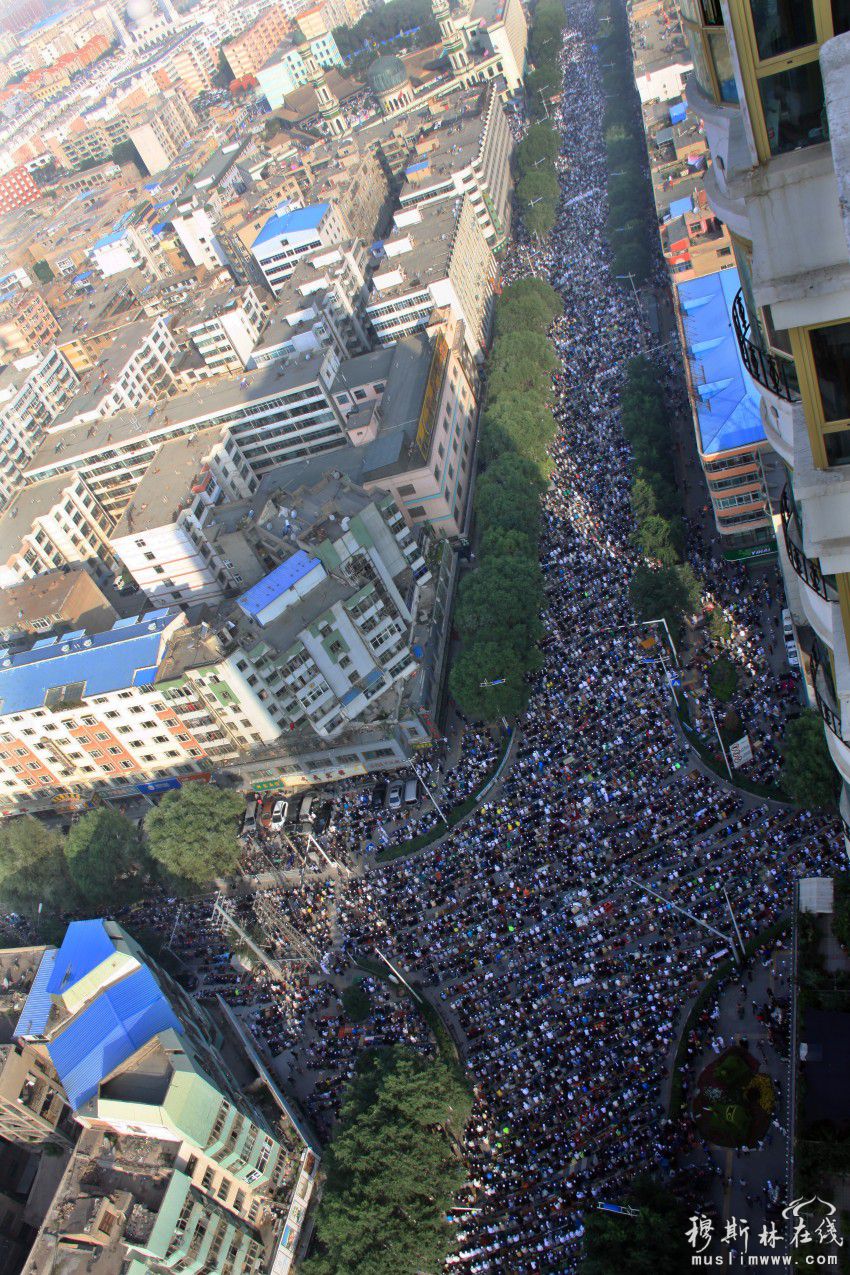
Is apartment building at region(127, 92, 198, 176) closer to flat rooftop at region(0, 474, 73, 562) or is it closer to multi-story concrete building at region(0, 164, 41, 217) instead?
multi-story concrete building at region(0, 164, 41, 217)

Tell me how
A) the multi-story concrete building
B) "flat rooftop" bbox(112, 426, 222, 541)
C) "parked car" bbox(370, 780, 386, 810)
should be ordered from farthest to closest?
the multi-story concrete building < "flat rooftop" bbox(112, 426, 222, 541) < "parked car" bbox(370, 780, 386, 810)

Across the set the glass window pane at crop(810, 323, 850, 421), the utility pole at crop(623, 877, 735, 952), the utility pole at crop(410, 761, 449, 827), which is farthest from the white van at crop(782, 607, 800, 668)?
the glass window pane at crop(810, 323, 850, 421)

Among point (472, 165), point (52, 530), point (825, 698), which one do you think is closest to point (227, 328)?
point (52, 530)

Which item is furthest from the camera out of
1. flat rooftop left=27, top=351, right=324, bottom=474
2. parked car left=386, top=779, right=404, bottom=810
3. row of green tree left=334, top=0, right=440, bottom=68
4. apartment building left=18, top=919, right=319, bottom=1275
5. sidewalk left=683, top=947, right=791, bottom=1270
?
row of green tree left=334, top=0, right=440, bottom=68

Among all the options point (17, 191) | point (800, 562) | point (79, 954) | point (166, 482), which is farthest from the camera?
A: point (17, 191)

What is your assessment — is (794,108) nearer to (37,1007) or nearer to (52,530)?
(37,1007)

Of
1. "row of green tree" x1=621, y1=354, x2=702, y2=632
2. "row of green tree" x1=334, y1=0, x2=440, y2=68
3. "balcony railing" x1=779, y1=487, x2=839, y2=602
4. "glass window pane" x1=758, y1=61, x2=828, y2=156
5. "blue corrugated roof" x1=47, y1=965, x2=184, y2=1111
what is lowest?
"row of green tree" x1=621, y1=354, x2=702, y2=632
